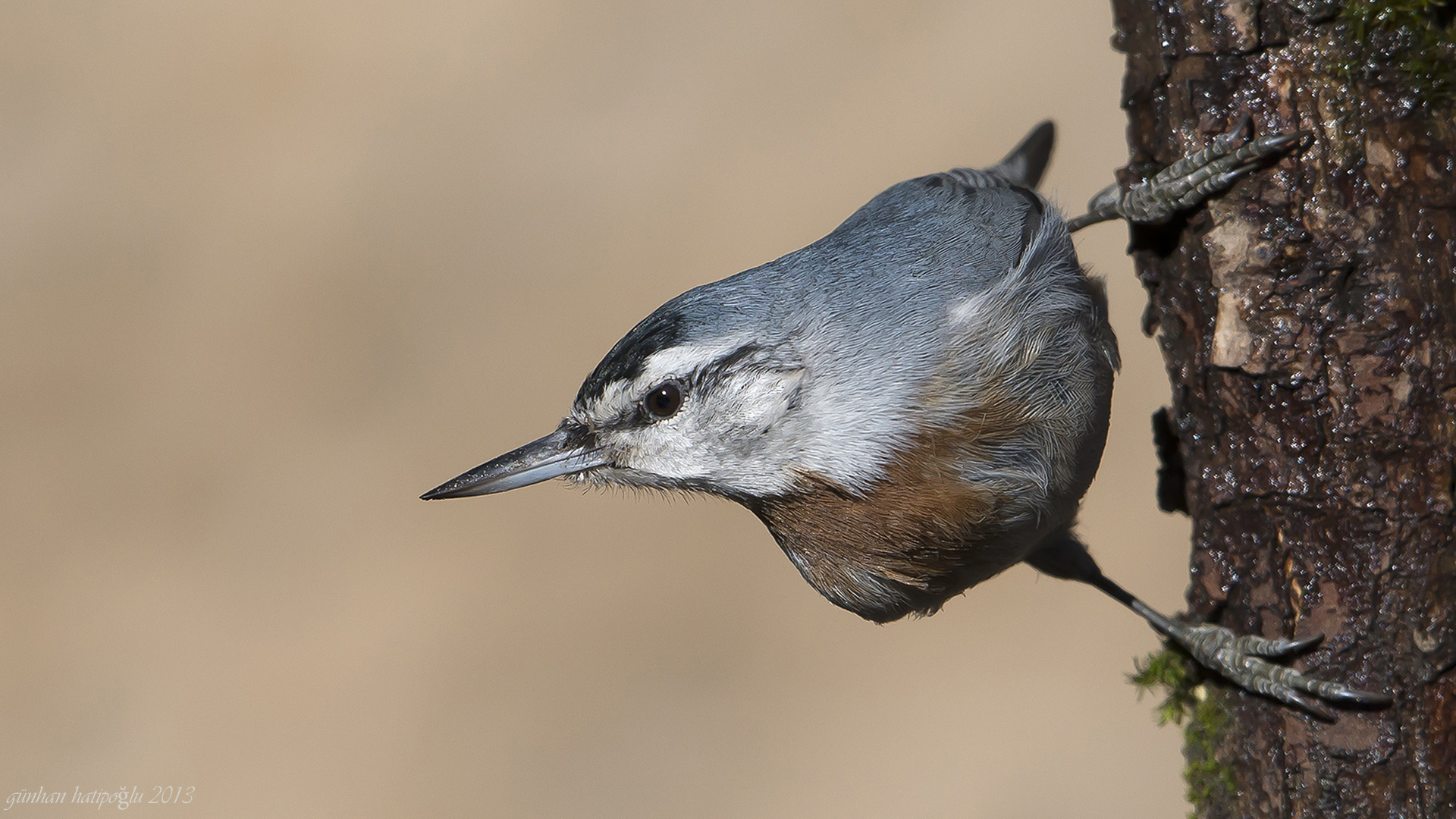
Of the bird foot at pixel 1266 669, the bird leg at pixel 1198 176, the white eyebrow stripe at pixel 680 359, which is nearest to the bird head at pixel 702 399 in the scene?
the white eyebrow stripe at pixel 680 359

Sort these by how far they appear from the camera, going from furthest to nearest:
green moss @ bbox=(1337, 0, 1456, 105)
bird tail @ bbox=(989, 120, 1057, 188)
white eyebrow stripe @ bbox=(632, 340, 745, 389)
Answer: bird tail @ bbox=(989, 120, 1057, 188) → white eyebrow stripe @ bbox=(632, 340, 745, 389) → green moss @ bbox=(1337, 0, 1456, 105)

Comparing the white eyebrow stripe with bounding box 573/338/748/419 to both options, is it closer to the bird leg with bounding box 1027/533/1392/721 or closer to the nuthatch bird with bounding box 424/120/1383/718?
the nuthatch bird with bounding box 424/120/1383/718

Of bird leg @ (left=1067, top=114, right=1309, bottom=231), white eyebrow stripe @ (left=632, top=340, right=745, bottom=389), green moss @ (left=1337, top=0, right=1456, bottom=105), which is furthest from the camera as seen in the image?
white eyebrow stripe @ (left=632, top=340, right=745, bottom=389)

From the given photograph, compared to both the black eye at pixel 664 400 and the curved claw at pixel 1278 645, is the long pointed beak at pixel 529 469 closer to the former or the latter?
the black eye at pixel 664 400

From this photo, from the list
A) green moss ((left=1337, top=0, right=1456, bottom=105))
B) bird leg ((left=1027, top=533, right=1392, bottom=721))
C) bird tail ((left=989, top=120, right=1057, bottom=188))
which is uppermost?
bird tail ((left=989, top=120, right=1057, bottom=188))

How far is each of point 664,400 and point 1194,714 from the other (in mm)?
1418

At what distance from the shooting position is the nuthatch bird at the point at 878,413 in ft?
7.05

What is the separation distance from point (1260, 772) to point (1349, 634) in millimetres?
350

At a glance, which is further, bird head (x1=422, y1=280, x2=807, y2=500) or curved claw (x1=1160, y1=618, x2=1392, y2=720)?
bird head (x1=422, y1=280, x2=807, y2=500)

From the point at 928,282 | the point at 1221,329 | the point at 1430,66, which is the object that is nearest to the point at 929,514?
the point at 928,282

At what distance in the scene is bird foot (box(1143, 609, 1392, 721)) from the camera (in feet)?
6.38

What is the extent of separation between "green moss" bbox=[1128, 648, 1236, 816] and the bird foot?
0.28ft

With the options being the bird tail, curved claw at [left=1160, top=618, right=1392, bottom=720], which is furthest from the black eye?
the bird tail

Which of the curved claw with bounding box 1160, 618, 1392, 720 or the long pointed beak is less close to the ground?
the long pointed beak
